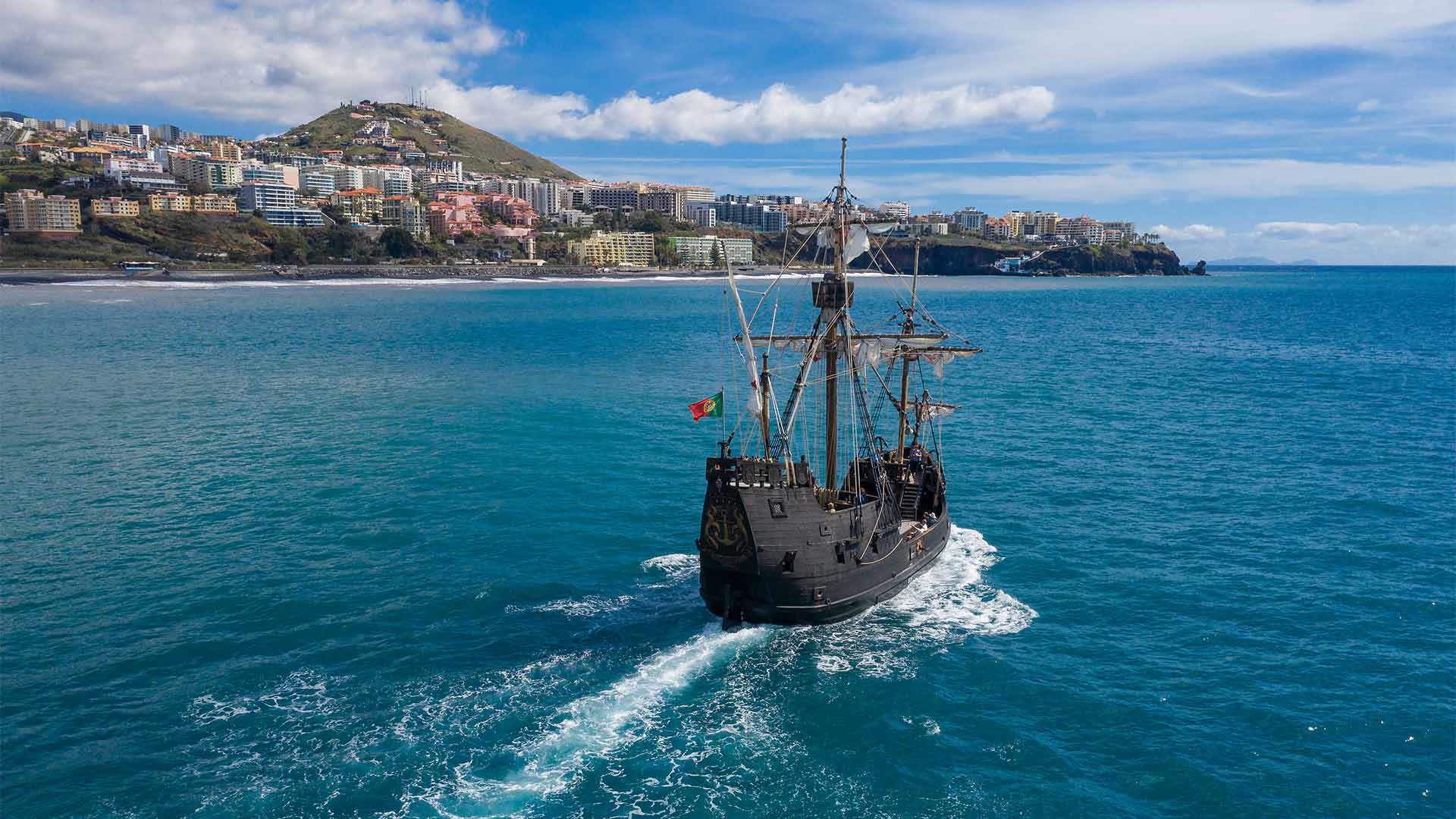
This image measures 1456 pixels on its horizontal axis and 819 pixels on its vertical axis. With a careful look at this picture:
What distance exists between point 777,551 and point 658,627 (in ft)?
14.6

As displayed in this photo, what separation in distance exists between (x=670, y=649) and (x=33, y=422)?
48495 millimetres

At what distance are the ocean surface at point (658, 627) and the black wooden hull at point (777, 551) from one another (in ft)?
3.20

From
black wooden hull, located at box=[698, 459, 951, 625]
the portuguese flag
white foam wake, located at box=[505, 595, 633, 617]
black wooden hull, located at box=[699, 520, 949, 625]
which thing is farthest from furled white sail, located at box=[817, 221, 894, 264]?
white foam wake, located at box=[505, 595, 633, 617]

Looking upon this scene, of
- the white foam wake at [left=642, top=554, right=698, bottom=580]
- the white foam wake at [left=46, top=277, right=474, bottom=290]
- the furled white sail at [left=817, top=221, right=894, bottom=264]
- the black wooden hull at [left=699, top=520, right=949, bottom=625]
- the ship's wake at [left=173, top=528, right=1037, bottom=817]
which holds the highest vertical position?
the furled white sail at [left=817, top=221, right=894, bottom=264]

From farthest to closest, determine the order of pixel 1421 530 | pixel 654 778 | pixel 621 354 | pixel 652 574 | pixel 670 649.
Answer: pixel 621 354
pixel 1421 530
pixel 652 574
pixel 670 649
pixel 654 778

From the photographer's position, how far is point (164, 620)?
1085 inches

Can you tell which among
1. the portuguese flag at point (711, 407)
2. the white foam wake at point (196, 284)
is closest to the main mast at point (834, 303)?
the portuguese flag at point (711, 407)

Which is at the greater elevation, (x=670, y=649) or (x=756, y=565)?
(x=756, y=565)

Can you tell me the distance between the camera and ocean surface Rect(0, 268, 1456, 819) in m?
20.4

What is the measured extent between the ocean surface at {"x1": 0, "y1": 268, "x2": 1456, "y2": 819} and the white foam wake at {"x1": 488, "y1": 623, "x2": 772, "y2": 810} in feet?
0.35

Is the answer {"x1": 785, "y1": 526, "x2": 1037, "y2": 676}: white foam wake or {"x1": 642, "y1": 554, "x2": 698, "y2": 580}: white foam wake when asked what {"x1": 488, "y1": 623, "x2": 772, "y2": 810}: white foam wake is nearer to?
{"x1": 785, "y1": 526, "x2": 1037, "y2": 676}: white foam wake

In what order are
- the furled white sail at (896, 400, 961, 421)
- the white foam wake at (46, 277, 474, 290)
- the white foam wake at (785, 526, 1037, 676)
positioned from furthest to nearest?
1. the white foam wake at (46, 277, 474, 290)
2. the furled white sail at (896, 400, 961, 421)
3. the white foam wake at (785, 526, 1037, 676)

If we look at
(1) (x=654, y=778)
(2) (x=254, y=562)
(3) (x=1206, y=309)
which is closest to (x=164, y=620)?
(2) (x=254, y=562)

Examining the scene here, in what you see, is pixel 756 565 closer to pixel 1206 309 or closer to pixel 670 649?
Answer: pixel 670 649
